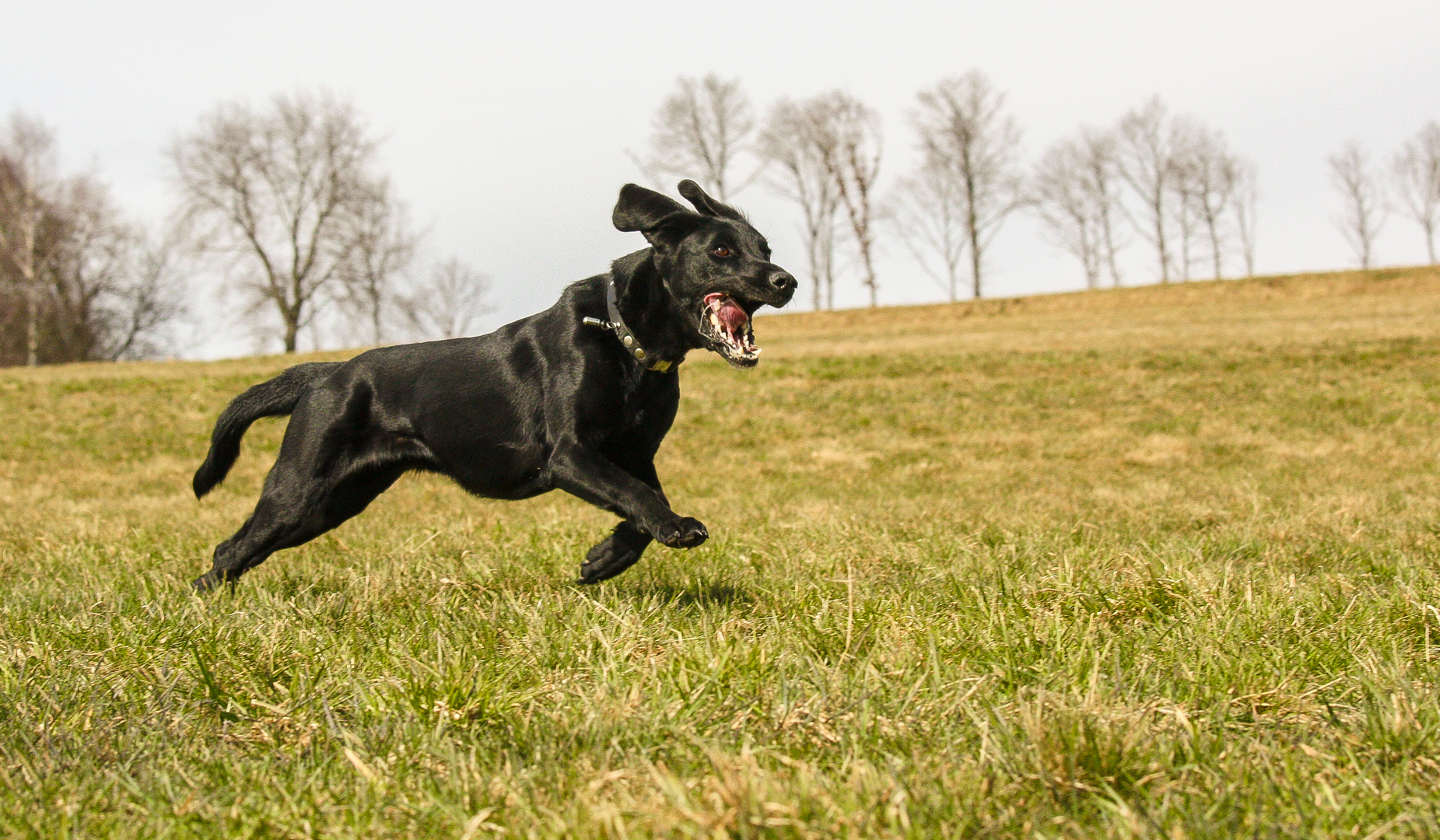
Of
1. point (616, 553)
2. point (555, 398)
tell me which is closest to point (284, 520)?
point (555, 398)

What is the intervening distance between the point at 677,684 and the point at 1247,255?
75523 millimetres

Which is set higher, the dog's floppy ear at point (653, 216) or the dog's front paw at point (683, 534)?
the dog's floppy ear at point (653, 216)

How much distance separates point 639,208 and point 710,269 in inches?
16.7

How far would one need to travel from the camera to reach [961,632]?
3.17 meters

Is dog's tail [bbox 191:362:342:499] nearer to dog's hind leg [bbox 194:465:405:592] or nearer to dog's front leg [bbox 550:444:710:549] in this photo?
dog's hind leg [bbox 194:465:405:592]

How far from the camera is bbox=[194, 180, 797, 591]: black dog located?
4.23 meters

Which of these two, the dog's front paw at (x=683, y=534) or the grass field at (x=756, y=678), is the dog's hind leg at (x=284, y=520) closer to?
the grass field at (x=756, y=678)

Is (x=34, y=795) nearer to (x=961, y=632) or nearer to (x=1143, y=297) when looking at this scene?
(x=961, y=632)

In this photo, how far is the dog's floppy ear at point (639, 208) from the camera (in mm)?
4391

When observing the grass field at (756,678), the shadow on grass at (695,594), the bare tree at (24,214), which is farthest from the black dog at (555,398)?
the bare tree at (24,214)

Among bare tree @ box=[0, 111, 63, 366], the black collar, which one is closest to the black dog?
the black collar

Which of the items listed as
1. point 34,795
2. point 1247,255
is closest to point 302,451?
point 34,795

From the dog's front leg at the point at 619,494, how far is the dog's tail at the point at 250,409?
4.97 feet

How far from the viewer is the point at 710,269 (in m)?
4.29
